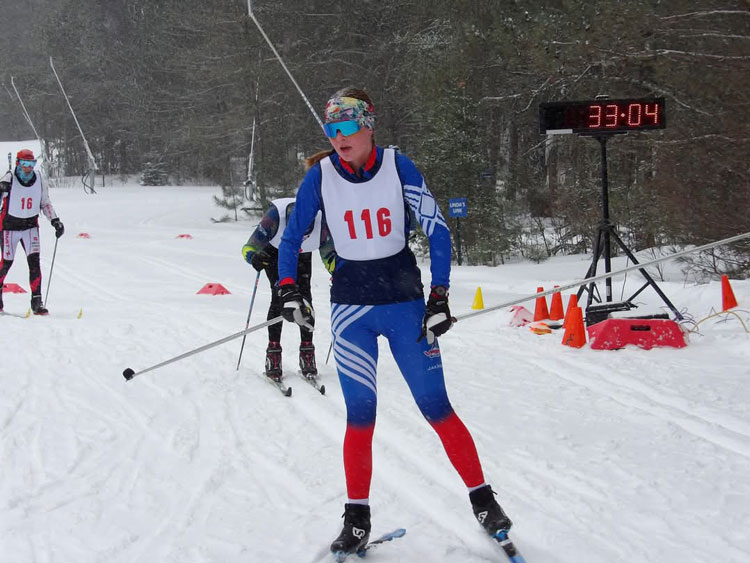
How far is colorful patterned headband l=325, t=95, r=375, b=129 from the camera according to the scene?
133 inches

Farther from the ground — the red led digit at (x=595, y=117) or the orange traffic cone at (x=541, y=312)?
the red led digit at (x=595, y=117)

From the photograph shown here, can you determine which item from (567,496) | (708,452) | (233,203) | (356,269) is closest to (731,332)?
(708,452)

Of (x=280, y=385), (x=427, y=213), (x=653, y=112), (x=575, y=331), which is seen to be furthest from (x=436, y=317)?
(x=653, y=112)

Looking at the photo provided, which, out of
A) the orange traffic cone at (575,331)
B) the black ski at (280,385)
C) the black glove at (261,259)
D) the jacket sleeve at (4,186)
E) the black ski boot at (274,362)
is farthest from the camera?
the jacket sleeve at (4,186)

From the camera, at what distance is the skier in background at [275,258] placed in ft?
20.8

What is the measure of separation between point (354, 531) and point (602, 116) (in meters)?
6.46

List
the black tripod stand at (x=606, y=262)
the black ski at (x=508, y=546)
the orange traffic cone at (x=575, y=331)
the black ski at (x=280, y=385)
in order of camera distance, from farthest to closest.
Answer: the black tripod stand at (x=606, y=262) < the orange traffic cone at (x=575, y=331) < the black ski at (x=280, y=385) < the black ski at (x=508, y=546)

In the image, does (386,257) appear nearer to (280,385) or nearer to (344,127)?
(344,127)

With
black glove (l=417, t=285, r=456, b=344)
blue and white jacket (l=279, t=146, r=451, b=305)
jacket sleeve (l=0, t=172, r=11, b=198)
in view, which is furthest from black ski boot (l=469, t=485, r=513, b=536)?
jacket sleeve (l=0, t=172, r=11, b=198)

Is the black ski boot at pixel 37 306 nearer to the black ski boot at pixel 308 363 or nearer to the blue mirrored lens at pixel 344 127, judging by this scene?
the black ski boot at pixel 308 363

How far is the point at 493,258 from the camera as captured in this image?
54.3ft

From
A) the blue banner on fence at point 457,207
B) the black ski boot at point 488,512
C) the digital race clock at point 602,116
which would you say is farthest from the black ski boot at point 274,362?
the blue banner on fence at point 457,207

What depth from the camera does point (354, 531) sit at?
3.43 metres

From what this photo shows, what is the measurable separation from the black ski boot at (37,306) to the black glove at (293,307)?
26.6ft
